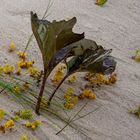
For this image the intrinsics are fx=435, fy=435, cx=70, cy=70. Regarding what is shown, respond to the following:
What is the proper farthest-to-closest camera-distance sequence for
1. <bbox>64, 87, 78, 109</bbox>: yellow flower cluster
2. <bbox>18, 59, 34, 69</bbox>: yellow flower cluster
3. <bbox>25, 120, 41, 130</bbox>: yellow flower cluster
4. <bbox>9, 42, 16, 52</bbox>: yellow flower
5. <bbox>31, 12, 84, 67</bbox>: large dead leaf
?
<bbox>9, 42, 16, 52</bbox>: yellow flower
<bbox>18, 59, 34, 69</bbox>: yellow flower cluster
<bbox>64, 87, 78, 109</bbox>: yellow flower cluster
<bbox>25, 120, 41, 130</bbox>: yellow flower cluster
<bbox>31, 12, 84, 67</bbox>: large dead leaf

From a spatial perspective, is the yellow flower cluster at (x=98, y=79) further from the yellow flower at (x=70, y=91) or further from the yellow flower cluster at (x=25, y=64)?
the yellow flower cluster at (x=25, y=64)

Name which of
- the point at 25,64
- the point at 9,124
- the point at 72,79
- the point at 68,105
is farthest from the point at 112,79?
the point at 9,124

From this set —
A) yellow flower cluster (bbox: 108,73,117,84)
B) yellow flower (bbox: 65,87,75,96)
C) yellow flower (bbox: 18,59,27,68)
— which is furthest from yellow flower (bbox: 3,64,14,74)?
yellow flower cluster (bbox: 108,73,117,84)

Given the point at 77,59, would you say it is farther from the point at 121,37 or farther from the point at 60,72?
the point at 121,37

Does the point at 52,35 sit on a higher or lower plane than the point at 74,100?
higher

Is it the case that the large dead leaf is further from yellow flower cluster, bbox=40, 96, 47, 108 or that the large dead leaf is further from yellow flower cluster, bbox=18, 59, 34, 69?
yellow flower cluster, bbox=18, 59, 34, 69

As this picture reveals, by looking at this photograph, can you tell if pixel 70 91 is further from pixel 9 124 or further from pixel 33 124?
pixel 9 124
